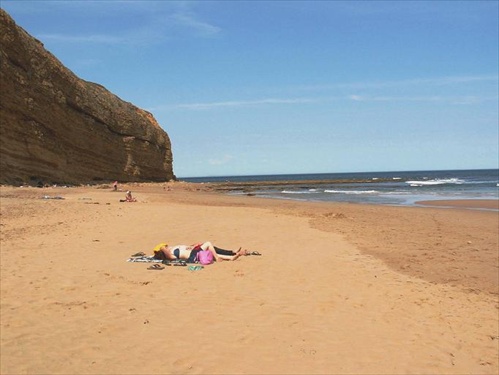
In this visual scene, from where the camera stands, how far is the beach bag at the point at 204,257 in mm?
9578

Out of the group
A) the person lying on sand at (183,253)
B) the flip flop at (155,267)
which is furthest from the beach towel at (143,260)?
the flip flop at (155,267)

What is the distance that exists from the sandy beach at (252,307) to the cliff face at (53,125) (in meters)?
19.7

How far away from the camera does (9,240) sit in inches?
439

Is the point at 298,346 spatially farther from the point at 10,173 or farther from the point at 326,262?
the point at 10,173

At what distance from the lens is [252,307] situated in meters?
6.65

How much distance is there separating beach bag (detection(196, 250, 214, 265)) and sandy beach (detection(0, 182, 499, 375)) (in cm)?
43

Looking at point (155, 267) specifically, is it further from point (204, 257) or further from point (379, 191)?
point (379, 191)

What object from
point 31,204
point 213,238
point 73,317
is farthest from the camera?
point 31,204

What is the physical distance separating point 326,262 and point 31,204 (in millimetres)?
12582

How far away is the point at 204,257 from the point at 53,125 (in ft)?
96.1

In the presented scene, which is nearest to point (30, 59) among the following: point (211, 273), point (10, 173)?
point (10, 173)

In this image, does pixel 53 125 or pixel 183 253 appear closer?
pixel 183 253

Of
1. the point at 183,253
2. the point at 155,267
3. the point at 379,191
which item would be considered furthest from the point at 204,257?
the point at 379,191

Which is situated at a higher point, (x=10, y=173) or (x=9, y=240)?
(x=10, y=173)
